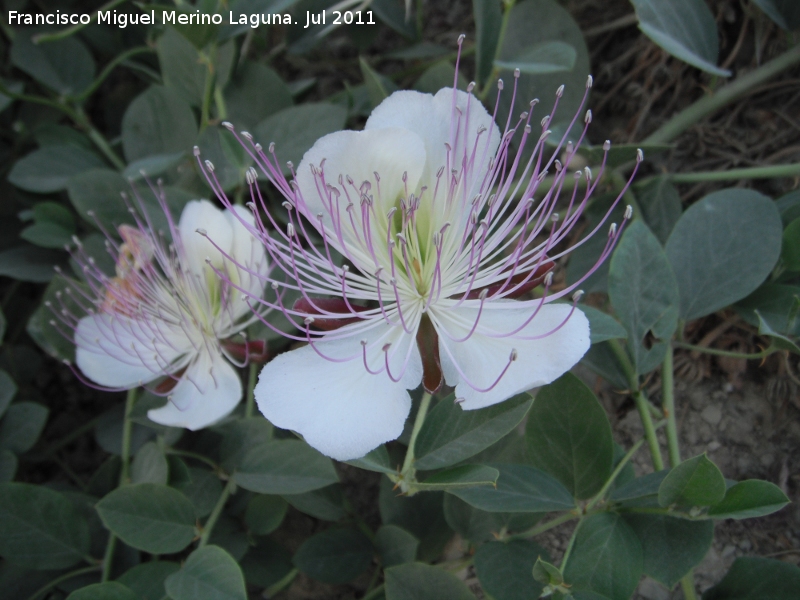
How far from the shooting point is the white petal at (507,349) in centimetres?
72

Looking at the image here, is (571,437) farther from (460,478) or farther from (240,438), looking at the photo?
(240,438)

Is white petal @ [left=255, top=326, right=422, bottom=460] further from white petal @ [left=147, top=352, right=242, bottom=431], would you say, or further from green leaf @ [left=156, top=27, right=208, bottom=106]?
green leaf @ [left=156, top=27, right=208, bottom=106]

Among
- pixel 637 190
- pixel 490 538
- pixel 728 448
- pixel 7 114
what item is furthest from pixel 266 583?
pixel 7 114

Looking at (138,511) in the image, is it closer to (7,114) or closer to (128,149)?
(128,149)

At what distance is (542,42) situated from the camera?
1.15 meters

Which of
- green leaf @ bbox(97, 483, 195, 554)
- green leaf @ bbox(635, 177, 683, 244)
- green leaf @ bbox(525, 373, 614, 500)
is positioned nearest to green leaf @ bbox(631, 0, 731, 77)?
green leaf @ bbox(635, 177, 683, 244)

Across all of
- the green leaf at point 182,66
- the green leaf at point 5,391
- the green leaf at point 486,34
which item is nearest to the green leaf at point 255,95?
the green leaf at point 182,66

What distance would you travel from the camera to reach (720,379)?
45.1 inches

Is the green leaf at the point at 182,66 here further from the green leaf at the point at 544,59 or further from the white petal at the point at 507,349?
the white petal at the point at 507,349

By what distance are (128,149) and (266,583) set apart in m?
0.88

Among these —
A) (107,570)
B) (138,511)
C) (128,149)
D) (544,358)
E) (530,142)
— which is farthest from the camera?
(128,149)

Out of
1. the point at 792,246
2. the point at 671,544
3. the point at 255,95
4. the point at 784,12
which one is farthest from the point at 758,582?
the point at 255,95

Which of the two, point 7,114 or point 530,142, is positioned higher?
point 7,114

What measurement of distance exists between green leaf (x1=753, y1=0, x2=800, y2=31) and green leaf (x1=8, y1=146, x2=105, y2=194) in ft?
4.34
